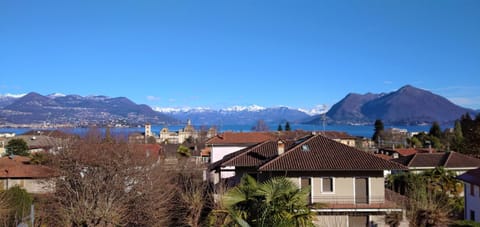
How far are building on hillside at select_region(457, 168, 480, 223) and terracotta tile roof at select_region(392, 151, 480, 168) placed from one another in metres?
11.9

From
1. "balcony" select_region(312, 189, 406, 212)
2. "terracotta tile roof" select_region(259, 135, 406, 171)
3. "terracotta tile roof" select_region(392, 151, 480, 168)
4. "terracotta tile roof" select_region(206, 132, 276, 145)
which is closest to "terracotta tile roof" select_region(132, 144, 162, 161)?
"terracotta tile roof" select_region(259, 135, 406, 171)

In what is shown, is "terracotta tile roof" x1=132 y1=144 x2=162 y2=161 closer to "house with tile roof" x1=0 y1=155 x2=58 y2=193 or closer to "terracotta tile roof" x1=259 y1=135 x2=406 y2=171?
"house with tile roof" x1=0 y1=155 x2=58 y2=193

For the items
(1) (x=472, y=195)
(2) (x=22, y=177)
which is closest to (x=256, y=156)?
(1) (x=472, y=195)

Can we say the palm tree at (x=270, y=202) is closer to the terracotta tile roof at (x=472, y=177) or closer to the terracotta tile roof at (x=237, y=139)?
the terracotta tile roof at (x=472, y=177)

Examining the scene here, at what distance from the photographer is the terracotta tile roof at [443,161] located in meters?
44.0

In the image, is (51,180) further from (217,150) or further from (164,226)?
(217,150)

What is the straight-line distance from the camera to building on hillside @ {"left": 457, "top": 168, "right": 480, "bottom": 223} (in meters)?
30.3

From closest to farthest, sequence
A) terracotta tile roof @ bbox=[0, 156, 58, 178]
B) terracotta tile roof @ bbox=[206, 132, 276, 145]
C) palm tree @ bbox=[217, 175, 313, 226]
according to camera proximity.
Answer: palm tree @ bbox=[217, 175, 313, 226] < terracotta tile roof @ bbox=[0, 156, 58, 178] < terracotta tile roof @ bbox=[206, 132, 276, 145]

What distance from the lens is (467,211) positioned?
32.1 metres

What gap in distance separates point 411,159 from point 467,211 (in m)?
15.5

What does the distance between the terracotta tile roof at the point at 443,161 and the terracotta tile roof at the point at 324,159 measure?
21840 millimetres

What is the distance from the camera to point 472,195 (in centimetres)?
3125

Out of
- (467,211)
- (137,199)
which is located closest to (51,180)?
(137,199)

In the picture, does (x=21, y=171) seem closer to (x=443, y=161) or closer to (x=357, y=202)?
(x=357, y=202)
